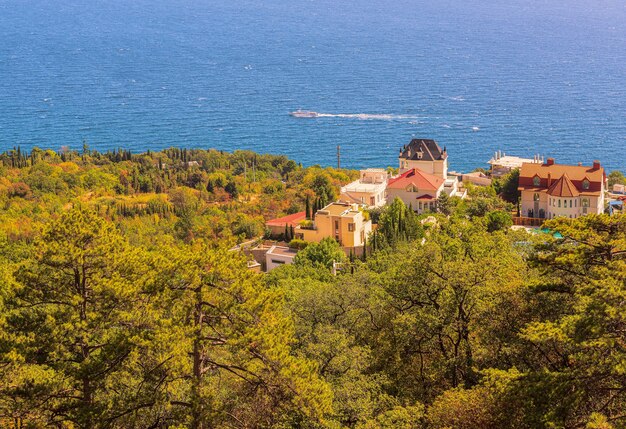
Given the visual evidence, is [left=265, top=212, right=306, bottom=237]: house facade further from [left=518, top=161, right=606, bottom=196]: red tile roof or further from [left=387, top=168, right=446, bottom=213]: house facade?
[left=518, top=161, right=606, bottom=196]: red tile roof

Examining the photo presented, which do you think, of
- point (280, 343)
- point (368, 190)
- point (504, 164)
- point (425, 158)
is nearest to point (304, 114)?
point (504, 164)

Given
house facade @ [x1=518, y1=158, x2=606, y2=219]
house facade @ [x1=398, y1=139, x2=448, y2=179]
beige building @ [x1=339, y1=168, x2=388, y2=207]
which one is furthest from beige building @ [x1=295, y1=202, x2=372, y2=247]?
house facade @ [x1=398, y1=139, x2=448, y2=179]

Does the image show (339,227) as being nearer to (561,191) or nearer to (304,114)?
(561,191)

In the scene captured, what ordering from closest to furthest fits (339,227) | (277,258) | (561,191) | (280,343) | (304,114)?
(280,343), (277,258), (339,227), (561,191), (304,114)

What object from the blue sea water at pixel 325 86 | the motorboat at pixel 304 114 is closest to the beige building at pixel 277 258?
the blue sea water at pixel 325 86

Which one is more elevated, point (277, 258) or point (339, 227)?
point (339, 227)

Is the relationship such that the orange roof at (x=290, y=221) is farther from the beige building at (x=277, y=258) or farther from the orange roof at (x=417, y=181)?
the orange roof at (x=417, y=181)

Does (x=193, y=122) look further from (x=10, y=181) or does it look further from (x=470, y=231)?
(x=470, y=231)

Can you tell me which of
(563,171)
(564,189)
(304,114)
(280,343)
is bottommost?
(280,343)
